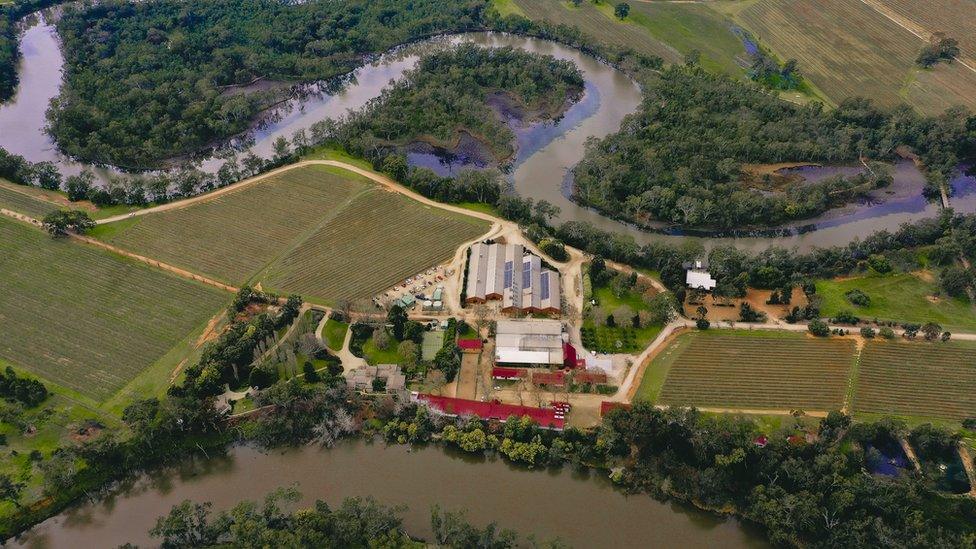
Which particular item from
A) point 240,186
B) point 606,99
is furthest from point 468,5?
point 240,186

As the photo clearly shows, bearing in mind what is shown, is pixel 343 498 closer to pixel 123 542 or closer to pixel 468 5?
pixel 123 542

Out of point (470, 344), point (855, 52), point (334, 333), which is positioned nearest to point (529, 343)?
point (470, 344)

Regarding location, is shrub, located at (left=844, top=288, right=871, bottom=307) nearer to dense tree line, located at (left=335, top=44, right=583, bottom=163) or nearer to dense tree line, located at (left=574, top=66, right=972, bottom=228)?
dense tree line, located at (left=574, top=66, right=972, bottom=228)

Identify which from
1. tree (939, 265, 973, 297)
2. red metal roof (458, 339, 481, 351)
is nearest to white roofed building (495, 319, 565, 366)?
red metal roof (458, 339, 481, 351)

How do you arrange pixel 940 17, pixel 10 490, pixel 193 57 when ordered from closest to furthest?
pixel 10 490 < pixel 193 57 < pixel 940 17

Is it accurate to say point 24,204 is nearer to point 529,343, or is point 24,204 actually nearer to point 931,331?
point 529,343
